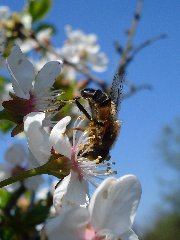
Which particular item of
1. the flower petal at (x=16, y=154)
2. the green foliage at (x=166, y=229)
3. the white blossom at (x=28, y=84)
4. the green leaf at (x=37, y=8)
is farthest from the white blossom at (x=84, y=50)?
the green foliage at (x=166, y=229)

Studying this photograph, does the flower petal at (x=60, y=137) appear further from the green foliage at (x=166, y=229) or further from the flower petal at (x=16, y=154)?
the green foliage at (x=166, y=229)

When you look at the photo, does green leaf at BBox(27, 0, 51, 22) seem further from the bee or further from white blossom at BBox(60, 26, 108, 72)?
the bee

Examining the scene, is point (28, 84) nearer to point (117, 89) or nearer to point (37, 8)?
point (117, 89)

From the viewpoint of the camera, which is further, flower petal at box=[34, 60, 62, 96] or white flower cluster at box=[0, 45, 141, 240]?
flower petal at box=[34, 60, 62, 96]

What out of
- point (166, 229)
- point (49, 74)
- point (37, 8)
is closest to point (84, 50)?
point (37, 8)

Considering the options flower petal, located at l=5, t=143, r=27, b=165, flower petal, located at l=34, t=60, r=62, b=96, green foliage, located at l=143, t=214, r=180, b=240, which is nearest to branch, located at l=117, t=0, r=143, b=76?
flower petal, located at l=5, t=143, r=27, b=165

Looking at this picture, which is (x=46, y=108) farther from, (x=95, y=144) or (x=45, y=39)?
(x=45, y=39)
